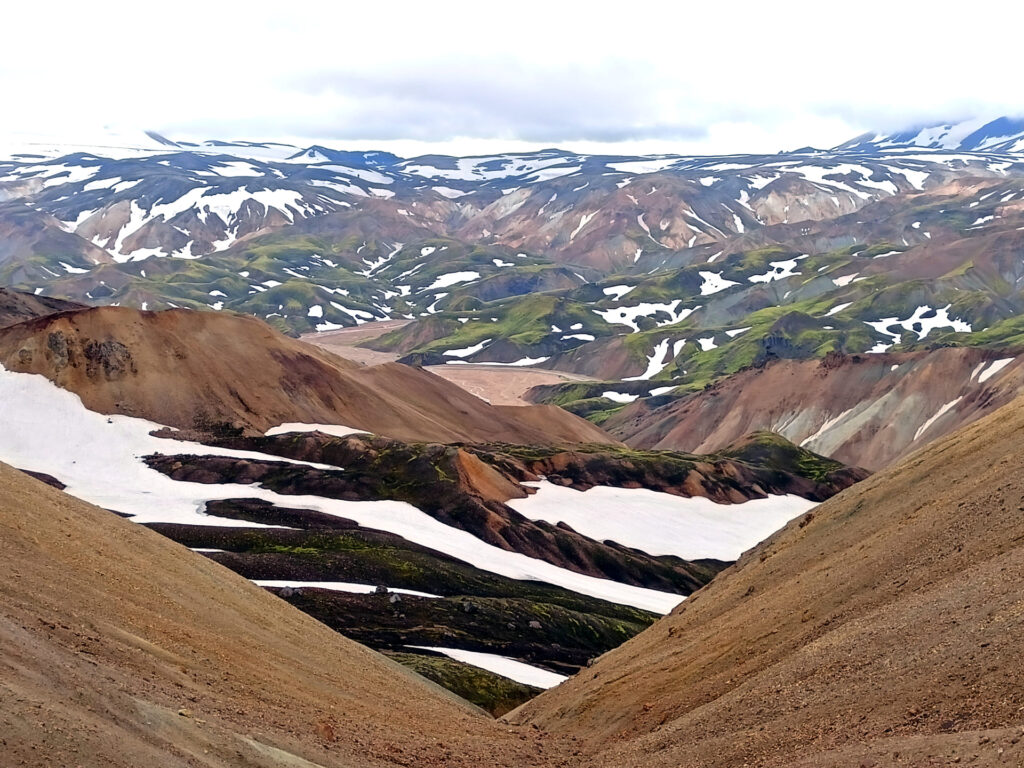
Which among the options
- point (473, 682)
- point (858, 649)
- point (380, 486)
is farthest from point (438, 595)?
point (858, 649)

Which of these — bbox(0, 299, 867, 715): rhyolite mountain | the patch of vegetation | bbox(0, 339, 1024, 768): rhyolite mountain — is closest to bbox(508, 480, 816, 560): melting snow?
bbox(0, 299, 867, 715): rhyolite mountain

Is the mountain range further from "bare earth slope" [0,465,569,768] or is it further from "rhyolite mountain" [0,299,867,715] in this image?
"rhyolite mountain" [0,299,867,715]

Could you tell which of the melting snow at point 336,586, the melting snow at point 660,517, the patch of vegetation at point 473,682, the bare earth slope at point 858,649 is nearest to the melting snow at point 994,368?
the melting snow at point 660,517

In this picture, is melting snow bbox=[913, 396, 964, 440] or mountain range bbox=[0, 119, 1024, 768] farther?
melting snow bbox=[913, 396, 964, 440]

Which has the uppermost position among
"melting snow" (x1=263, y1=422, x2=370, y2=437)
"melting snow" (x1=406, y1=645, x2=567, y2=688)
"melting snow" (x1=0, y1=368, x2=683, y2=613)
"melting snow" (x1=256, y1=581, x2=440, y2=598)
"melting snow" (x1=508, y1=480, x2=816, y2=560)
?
"melting snow" (x1=256, y1=581, x2=440, y2=598)

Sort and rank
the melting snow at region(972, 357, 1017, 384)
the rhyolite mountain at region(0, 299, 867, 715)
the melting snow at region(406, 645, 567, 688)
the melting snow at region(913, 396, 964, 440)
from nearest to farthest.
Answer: the melting snow at region(406, 645, 567, 688)
the rhyolite mountain at region(0, 299, 867, 715)
the melting snow at region(913, 396, 964, 440)
the melting snow at region(972, 357, 1017, 384)

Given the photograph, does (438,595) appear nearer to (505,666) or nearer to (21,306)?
(505,666)
